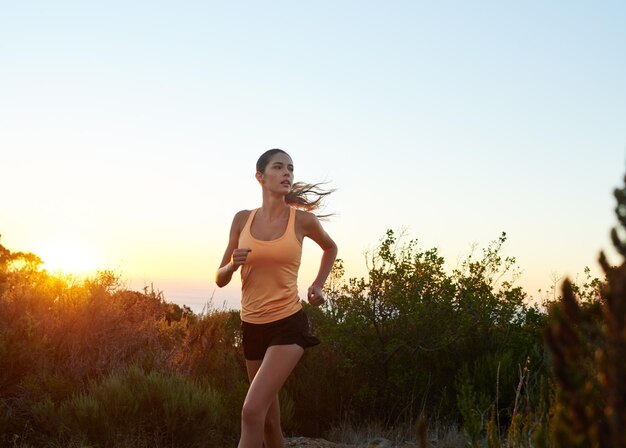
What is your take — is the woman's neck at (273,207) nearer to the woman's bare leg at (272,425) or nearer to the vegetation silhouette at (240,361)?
the woman's bare leg at (272,425)

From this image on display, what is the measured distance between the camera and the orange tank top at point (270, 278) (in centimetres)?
575

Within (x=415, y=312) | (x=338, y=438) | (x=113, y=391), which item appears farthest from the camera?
(x=415, y=312)

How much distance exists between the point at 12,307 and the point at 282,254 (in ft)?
15.1

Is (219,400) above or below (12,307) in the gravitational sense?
below

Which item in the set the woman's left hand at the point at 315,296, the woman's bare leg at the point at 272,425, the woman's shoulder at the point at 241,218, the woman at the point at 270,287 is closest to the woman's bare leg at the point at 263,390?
the woman at the point at 270,287

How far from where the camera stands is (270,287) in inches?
228

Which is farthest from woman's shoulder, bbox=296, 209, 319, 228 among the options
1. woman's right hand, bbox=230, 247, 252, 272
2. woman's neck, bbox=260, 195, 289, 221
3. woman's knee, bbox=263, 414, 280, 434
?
woman's knee, bbox=263, 414, 280, 434

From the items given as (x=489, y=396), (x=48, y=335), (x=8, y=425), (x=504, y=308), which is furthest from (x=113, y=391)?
(x=504, y=308)

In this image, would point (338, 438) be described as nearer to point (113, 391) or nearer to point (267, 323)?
point (113, 391)

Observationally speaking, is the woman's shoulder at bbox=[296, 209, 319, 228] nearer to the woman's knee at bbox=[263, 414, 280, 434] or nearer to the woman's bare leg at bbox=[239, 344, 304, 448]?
the woman's bare leg at bbox=[239, 344, 304, 448]

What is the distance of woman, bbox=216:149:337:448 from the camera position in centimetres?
538

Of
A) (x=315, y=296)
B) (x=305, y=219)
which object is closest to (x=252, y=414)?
(x=315, y=296)

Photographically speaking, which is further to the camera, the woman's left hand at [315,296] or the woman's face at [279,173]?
the woman's face at [279,173]

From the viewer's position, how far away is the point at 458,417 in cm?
1017
